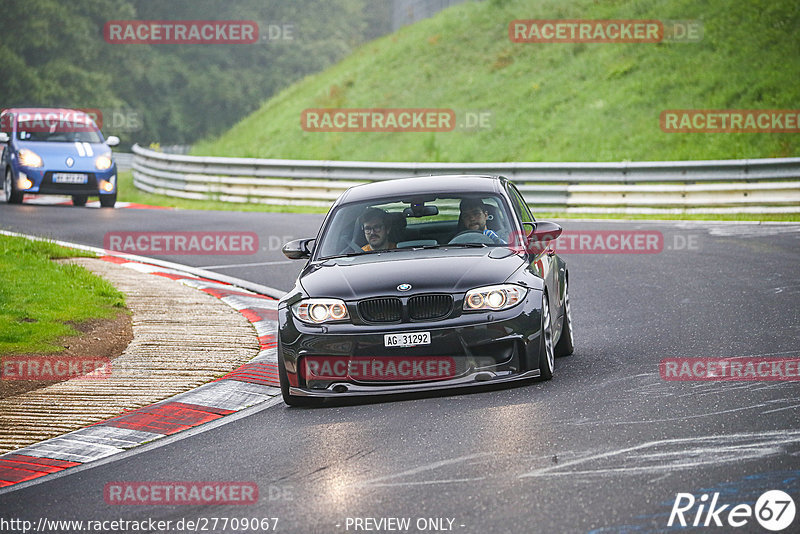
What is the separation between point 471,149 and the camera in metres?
34.7

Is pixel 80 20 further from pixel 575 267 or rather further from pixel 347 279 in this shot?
pixel 347 279

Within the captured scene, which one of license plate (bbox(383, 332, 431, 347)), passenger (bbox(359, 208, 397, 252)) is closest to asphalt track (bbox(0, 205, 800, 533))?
license plate (bbox(383, 332, 431, 347))

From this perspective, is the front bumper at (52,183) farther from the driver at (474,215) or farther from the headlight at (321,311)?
the headlight at (321,311)

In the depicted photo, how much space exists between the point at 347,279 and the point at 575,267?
24.8 feet

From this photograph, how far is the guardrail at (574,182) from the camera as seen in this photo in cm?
2234

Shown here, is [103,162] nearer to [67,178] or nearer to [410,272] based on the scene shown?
[67,178]

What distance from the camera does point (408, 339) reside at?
26.3 ft

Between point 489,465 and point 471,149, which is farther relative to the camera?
point 471,149

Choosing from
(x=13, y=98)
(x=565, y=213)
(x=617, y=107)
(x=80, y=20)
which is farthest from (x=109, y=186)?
(x=80, y=20)
